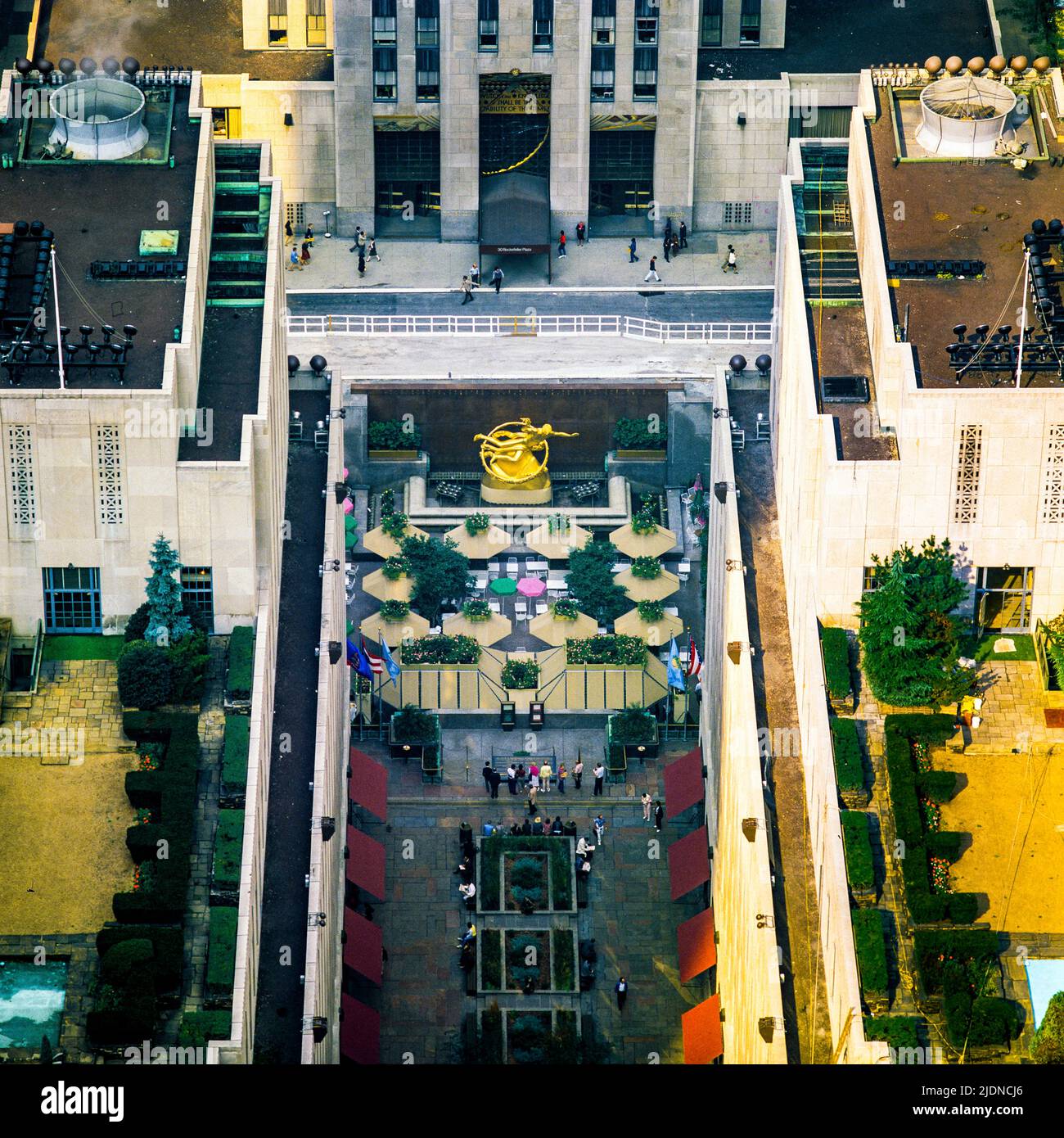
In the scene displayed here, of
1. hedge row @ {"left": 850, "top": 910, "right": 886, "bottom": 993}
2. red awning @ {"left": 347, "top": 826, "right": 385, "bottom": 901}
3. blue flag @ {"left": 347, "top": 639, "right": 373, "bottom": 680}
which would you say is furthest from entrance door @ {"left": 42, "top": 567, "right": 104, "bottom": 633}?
hedge row @ {"left": 850, "top": 910, "right": 886, "bottom": 993}

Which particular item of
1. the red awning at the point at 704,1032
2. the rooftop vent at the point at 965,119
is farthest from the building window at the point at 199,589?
the rooftop vent at the point at 965,119

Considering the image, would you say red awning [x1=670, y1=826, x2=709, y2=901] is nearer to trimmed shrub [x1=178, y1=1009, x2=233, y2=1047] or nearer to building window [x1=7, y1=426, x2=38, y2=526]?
trimmed shrub [x1=178, y1=1009, x2=233, y2=1047]

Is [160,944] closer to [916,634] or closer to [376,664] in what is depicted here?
[916,634]

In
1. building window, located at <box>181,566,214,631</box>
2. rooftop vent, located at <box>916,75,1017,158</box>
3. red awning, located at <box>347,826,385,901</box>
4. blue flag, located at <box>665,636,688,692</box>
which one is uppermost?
rooftop vent, located at <box>916,75,1017,158</box>

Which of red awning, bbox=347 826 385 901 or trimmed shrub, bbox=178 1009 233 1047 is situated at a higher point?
red awning, bbox=347 826 385 901

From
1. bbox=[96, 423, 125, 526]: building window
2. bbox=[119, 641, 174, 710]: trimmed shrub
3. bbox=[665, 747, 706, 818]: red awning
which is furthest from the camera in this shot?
bbox=[665, 747, 706, 818]: red awning
